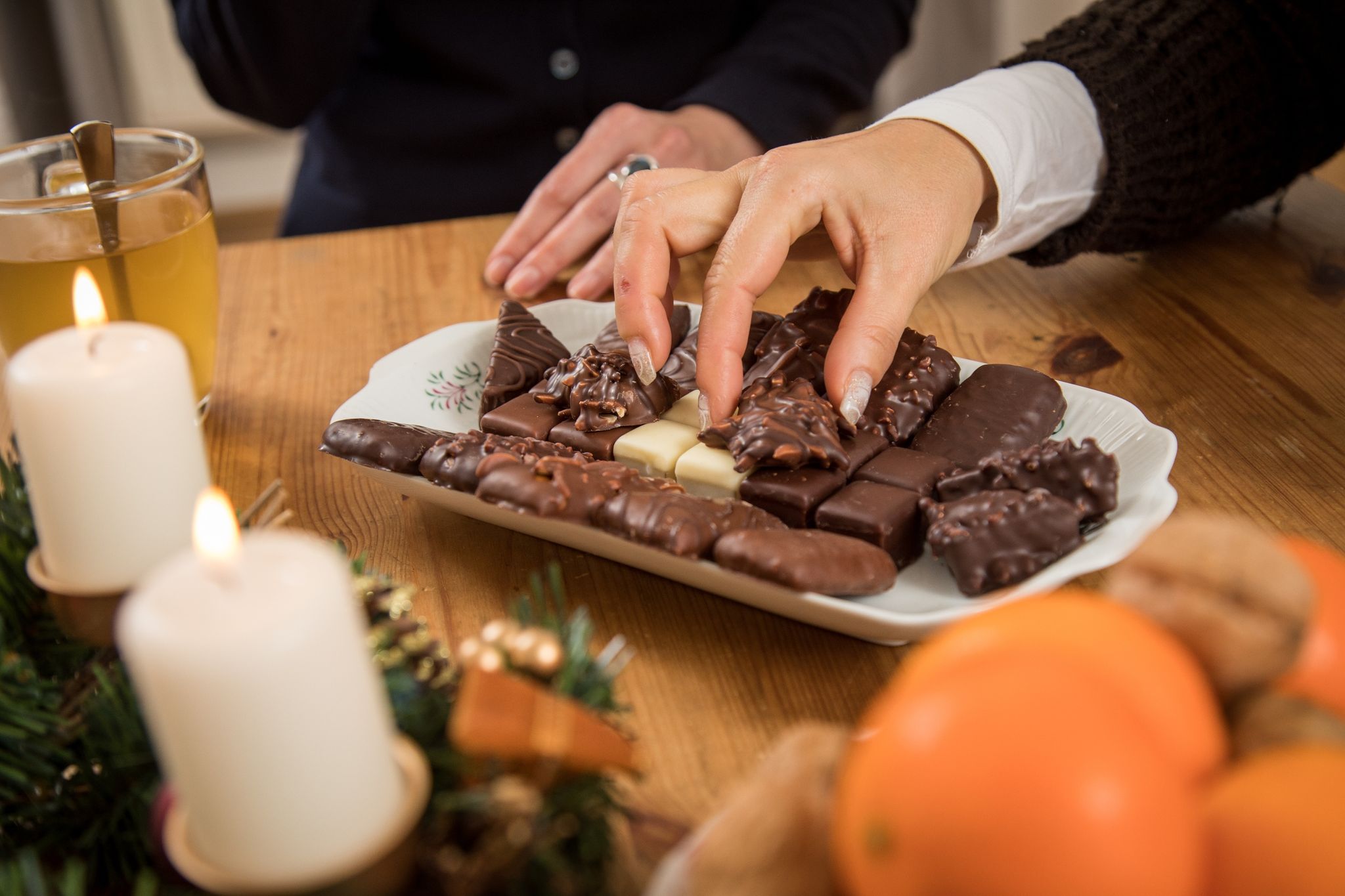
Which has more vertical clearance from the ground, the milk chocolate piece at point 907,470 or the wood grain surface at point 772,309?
the milk chocolate piece at point 907,470

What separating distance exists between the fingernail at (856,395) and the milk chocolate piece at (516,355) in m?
0.35

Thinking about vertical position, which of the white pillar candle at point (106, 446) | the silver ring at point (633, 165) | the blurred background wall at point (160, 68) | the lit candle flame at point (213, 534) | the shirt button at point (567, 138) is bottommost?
the blurred background wall at point (160, 68)

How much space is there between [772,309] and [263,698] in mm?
1122

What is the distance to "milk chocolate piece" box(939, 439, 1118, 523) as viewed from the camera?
3.02 ft

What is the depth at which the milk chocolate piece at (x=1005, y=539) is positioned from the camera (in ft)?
2.84

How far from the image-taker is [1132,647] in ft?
1.57

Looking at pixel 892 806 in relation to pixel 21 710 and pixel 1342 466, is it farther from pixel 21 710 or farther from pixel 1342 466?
pixel 1342 466

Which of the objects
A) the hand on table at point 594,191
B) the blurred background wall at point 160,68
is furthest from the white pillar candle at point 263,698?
the blurred background wall at point 160,68

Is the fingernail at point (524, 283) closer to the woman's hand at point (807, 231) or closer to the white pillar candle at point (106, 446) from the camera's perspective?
the woman's hand at point (807, 231)

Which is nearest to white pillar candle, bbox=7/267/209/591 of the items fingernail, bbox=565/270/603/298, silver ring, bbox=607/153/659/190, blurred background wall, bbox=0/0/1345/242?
fingernail, bbox=565/270/603/298

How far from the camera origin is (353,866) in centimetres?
49

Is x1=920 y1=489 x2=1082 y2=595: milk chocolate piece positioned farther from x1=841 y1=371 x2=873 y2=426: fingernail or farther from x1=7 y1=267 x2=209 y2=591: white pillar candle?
x1=7 y1=267 x2=209 y2=591: white pillar candle

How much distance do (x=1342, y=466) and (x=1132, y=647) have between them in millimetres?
747

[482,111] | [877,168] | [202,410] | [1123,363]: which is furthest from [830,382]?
[482,111]
